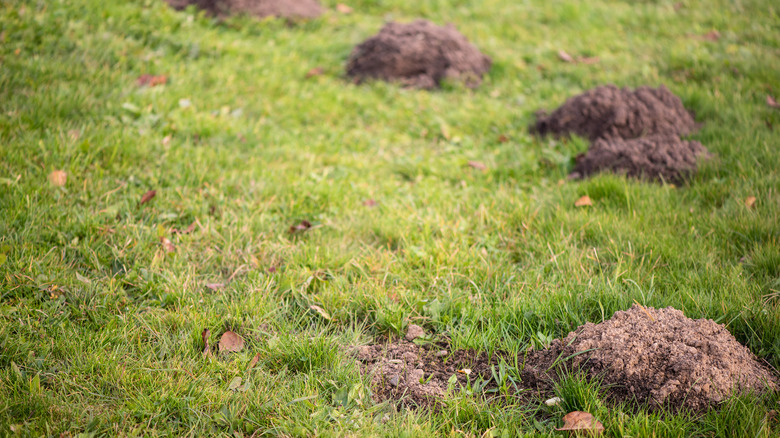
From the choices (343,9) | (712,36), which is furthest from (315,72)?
(712,36)

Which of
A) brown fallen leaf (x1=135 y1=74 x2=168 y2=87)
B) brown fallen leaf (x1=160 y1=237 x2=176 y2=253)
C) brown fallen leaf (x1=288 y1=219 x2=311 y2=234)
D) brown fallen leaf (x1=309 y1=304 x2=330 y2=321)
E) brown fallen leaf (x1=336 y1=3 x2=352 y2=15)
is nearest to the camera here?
brown fallen leaf (x1=309 y1=304 x2=330 y2=321)

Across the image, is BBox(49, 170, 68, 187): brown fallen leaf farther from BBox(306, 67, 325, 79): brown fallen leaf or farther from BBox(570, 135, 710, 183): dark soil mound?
BBox(570, 135, 710, 183): dark soil mound

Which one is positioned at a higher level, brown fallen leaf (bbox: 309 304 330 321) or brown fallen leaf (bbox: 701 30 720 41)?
brown fallen leaf (bbox: 701 30 720 41)

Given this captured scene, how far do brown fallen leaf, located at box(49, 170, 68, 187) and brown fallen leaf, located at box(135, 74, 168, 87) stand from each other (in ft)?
5.71

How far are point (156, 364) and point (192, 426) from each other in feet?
1.35

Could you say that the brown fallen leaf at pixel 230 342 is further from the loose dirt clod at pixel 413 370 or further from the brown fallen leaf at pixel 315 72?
the brown fallen leaf at pixel 315 72

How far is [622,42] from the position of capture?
23.1 feet

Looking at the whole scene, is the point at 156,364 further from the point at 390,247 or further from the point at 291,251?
the point at 390,247

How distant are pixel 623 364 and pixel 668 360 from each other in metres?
0.19

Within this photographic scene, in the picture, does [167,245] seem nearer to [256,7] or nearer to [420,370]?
[420,370]

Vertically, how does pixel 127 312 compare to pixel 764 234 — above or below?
below

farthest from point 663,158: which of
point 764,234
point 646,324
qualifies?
point 646,324

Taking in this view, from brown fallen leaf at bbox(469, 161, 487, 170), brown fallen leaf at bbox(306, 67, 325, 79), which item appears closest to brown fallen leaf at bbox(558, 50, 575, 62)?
brown fallen leaf at bbox(469, 161, 487, 170)

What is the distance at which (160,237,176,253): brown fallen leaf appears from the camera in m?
3.22
